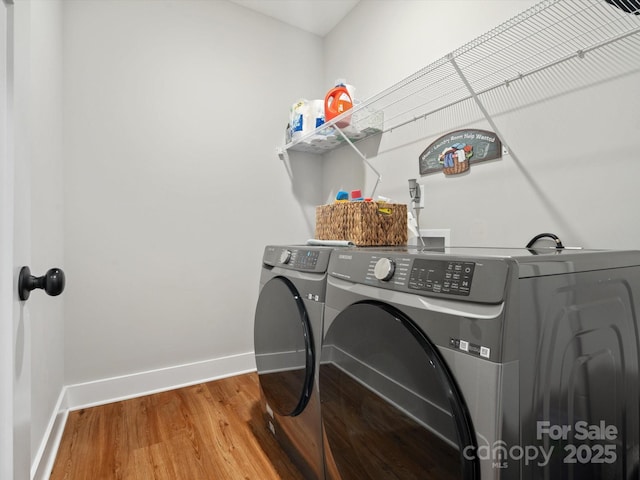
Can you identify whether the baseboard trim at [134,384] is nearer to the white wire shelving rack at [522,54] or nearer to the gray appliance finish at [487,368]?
the gray appliance finish at [487,368]

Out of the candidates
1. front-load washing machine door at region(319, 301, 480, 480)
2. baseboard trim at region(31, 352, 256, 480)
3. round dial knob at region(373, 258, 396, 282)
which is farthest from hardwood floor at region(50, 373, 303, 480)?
round dial knob at region(373, 258, 396, 282)

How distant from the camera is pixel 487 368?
59 cm

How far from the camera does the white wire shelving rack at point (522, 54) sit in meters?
1.06

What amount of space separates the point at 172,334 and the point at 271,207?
1.11m

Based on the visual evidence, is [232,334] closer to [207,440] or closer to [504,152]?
[207,440]

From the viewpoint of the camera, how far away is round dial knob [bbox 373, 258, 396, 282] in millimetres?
816

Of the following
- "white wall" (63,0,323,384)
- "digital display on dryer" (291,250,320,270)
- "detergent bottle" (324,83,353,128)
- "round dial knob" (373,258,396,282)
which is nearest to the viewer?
"round dial knob" (373,258,396,282)

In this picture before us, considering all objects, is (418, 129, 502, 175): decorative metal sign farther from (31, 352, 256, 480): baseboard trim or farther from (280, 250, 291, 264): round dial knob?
(31, 352, 256, 480): baseboard trim

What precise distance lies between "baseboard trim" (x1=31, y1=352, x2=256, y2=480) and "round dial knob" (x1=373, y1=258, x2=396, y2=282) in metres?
1.60

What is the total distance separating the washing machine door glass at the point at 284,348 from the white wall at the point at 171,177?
86cm

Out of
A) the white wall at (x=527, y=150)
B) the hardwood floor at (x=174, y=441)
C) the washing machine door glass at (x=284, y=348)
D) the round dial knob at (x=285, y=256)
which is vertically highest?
the white wall at (x=527, y=150)

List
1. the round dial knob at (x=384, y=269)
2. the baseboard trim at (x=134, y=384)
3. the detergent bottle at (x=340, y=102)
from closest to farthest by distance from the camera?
the round dial knob at (x=384, y=269) < the baseboard trim at (x=134, y=384) < the detergent bottle at (x=340, y=102)

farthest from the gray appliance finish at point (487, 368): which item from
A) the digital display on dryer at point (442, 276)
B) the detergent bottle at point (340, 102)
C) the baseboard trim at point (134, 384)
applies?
the baseboard trim at point (134, 384)

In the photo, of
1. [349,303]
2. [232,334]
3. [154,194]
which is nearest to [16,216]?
[349,303]
